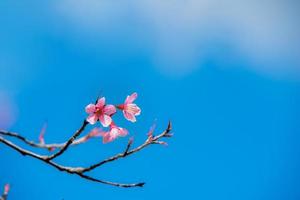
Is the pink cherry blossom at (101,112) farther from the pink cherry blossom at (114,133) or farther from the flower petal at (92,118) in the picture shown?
the pink cherry blossom at (114,133)

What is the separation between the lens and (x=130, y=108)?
3545 mm

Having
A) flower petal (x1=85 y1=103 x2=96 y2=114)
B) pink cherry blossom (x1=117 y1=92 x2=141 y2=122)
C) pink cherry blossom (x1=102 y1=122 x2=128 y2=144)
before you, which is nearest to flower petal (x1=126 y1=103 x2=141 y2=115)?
pink cherry blossom (x1=117 y1=92 x2=141 y2=122)

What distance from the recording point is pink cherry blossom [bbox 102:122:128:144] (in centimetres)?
334

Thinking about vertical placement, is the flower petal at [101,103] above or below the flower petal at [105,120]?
above

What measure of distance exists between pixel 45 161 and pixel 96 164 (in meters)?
0.40

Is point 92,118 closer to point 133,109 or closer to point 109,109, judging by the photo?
point 109,109

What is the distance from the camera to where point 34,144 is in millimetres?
2824

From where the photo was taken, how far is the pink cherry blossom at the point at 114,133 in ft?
11.0

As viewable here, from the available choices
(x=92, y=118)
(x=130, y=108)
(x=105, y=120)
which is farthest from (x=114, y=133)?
(x=92, y=118)

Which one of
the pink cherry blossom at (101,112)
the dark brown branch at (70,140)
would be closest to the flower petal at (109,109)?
the pink cherry blossom at (101,112)

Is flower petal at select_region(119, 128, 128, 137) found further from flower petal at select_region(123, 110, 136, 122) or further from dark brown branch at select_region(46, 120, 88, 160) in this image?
dark brown branch at select_region(46, 120, 88, 160)

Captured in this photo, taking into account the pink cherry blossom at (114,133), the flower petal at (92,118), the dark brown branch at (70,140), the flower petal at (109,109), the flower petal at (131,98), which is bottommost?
the dark brown branch at (70,140)

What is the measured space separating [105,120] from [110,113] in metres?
0.08

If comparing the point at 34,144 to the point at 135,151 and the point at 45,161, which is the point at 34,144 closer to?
the point at 45,161
